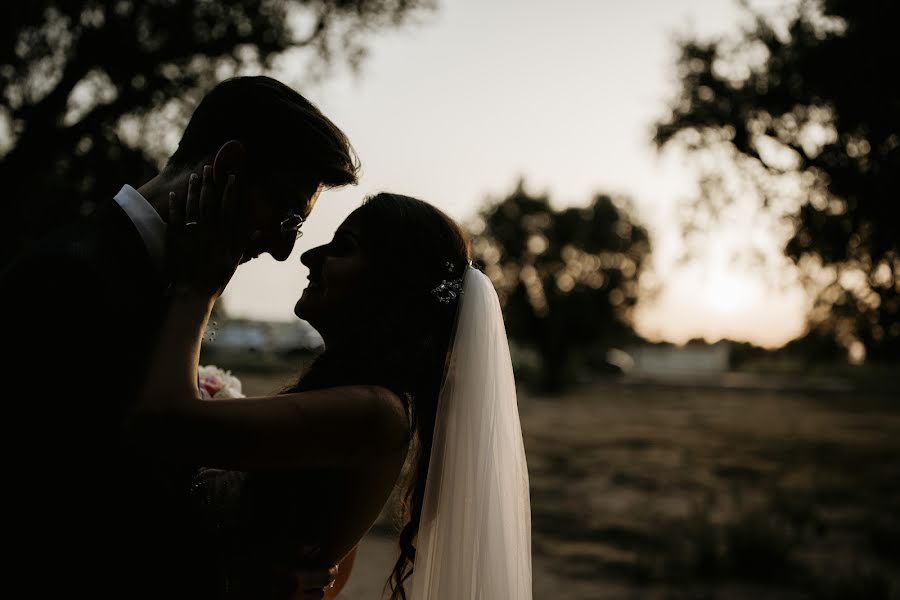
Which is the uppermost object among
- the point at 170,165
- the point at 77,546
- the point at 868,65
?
the point at 868,65

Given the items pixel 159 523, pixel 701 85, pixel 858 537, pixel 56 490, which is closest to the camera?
pixel 56 490

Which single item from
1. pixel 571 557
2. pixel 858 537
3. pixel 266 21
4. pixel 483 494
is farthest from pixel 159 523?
pixel 266 21

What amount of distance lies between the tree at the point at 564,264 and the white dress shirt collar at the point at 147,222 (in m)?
41.7

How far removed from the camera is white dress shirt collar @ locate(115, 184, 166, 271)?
2.15 meters

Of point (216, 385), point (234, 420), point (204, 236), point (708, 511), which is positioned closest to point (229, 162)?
point (204, 236)

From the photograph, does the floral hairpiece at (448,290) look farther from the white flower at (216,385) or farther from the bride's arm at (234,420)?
the white flower at (216,385)

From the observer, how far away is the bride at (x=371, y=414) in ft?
7.02

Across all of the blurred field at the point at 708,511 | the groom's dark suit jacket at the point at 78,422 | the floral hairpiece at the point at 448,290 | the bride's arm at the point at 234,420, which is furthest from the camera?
the blurred field at the point at 708,511

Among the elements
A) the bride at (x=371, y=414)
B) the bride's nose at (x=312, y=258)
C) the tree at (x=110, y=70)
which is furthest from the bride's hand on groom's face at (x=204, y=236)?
the tree at (x=110, y=70)

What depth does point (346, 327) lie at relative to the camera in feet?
9.34

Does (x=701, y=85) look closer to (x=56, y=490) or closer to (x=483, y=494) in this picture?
(x=483, y=494)

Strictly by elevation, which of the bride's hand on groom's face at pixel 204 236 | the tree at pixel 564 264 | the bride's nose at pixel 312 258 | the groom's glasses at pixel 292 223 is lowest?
the bride's hand on groom's face at pixel 204 236

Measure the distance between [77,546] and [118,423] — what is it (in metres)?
0.33

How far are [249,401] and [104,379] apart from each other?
1.28ft
